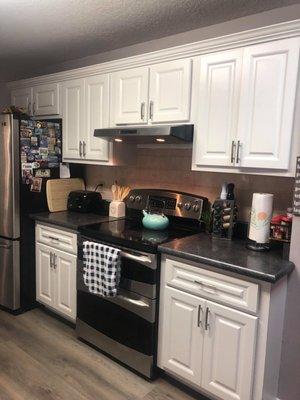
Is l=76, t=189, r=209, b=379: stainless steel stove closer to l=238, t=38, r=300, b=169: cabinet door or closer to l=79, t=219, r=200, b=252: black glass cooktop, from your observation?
l=79, t=219, r=200, b=252: black glass cooktop

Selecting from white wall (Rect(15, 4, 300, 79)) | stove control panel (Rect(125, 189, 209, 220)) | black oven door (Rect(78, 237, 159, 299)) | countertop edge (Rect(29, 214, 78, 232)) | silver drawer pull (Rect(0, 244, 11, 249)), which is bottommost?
silver drawer pull (Rect(0, 244, 11, 249))

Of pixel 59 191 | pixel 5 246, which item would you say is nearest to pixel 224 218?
pixel 59 191

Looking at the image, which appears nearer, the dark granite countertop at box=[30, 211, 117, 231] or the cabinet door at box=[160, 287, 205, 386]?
the cabinet door at box=[160, 287, 205, 386]

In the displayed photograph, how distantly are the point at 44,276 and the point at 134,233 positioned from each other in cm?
108

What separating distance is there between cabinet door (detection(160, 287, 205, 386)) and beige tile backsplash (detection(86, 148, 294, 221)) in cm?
75

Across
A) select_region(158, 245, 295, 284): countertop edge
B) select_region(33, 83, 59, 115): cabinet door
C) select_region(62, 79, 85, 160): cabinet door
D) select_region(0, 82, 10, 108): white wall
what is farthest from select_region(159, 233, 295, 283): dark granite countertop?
select_region(0, 82, 10, 108): white wall

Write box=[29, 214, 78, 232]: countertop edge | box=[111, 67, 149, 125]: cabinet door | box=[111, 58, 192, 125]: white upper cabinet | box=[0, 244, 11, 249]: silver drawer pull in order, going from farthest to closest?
box=[0, 244, 11, 249]: silver drawer pull < box=[29, 214, 78, 232]: countertop edge < box=[111, 67, 149, 125]: cabinet door < box=[111, 58, 192, 125]: white upper cabinet

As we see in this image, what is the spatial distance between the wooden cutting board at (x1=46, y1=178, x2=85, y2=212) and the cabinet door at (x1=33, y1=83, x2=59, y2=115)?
0.67 m

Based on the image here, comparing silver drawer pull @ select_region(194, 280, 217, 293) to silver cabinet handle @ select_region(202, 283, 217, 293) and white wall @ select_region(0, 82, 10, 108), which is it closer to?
silver cabinet handle @ select_region(202, 283, 217, 293)

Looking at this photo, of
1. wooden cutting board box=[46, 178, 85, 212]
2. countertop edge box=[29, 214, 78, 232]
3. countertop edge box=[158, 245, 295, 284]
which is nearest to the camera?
countertop edge box=[158, 245, 295, 284]

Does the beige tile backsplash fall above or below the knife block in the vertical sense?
above

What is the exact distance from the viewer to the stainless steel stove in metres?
2.01

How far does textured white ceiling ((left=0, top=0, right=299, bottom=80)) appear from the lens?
2.05m

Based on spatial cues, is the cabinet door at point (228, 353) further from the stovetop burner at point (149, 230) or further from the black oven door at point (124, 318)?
the stovetop burner at point (149, 230)
